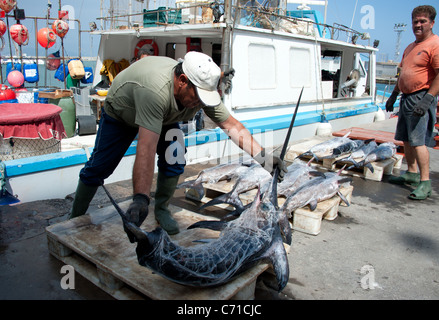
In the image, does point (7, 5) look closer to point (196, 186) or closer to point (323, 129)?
point (196, 186)

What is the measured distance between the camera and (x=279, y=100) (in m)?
7.66

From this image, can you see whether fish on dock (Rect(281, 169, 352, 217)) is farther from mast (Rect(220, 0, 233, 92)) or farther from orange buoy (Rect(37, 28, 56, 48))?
orange buoy (Rect(37, 28, 56, 48))

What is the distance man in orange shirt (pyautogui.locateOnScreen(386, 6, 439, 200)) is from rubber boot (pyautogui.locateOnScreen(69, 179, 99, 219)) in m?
4.30

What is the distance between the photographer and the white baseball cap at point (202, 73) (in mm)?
2381

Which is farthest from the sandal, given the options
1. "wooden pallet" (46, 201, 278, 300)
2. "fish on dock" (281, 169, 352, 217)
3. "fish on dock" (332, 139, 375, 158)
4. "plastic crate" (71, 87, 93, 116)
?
"plastic crate" (71, 87, 93, 116)

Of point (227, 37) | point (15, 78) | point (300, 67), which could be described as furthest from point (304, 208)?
point (15, 78)

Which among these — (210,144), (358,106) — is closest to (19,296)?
(210,144)

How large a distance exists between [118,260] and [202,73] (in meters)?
1.51

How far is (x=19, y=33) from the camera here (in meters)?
11.1

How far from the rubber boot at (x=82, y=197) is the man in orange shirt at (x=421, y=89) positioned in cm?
430

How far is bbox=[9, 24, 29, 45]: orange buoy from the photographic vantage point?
1108 cm

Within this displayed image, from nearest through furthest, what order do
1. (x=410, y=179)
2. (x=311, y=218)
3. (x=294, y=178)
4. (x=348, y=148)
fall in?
(x=311, y=218)
(x=294, y=178)
(x=410, y=179)
(x=348, y=148)

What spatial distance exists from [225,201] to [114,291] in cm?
179
